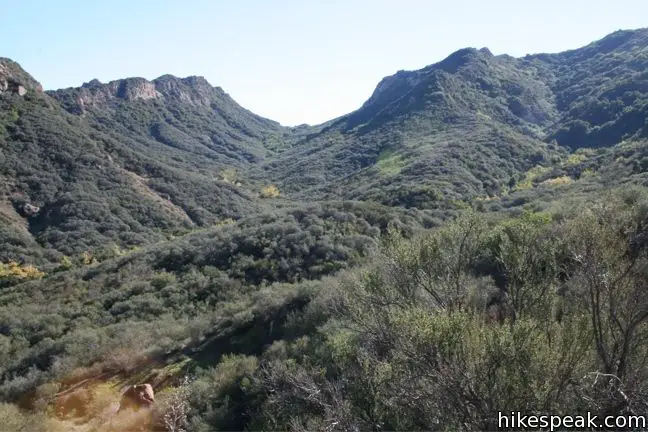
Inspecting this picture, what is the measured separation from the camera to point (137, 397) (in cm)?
1498

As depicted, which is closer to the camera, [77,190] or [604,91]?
[77,190]

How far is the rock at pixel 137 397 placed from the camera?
14688 millimetres

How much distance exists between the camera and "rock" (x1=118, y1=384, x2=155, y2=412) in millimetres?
14688

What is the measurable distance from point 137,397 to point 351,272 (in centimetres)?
869

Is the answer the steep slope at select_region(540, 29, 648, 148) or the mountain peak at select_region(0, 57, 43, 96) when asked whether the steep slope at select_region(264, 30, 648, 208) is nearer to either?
the steep slope at select_region(540, 29, 648, 148)

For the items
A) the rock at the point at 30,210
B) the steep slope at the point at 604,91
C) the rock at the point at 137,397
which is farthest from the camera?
the steep slope at the point at 604,91

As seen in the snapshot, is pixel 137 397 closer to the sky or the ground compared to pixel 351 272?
closer to the ground

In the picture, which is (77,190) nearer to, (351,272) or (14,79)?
(14,79)

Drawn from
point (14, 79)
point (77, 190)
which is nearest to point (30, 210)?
point (77, 190)

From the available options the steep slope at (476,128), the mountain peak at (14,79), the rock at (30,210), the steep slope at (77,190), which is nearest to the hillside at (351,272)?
the rock at (30,210)

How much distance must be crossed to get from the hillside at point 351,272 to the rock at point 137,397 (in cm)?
66

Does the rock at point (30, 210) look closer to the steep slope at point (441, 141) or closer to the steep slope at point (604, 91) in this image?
the steep slope at point (441, 141)

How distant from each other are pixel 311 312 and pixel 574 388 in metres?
12.3

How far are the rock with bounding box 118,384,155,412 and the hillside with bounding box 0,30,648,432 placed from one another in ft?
2.18
